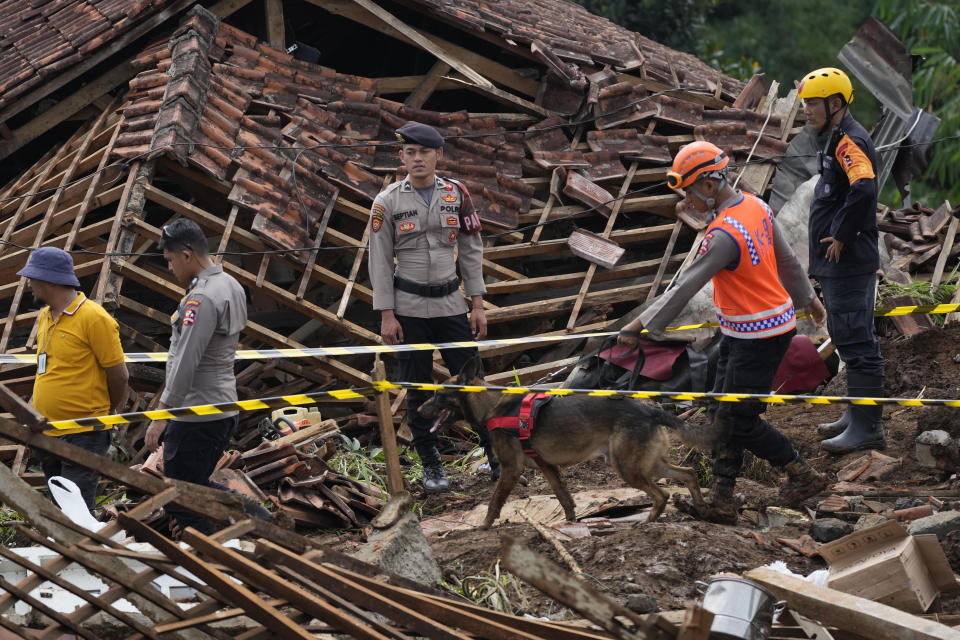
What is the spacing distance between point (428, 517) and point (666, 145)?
524 centimetres

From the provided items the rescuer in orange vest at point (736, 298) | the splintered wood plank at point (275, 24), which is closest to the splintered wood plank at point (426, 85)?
the splintered wood plank at point (275, 24)

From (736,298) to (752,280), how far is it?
0.14 m

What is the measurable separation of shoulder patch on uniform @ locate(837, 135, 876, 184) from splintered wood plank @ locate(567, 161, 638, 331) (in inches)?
127

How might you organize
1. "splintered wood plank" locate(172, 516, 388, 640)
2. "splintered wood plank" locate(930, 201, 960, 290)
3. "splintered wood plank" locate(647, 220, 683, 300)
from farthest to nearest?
1. "splintered wood plank" locate(930, 201, 960, 290)
2. "splintered wood plank" locate(647, 220, 683, 300)
3. "splintered wood plank" locate(172, 516, 388, 640)

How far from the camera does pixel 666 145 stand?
10414 mm

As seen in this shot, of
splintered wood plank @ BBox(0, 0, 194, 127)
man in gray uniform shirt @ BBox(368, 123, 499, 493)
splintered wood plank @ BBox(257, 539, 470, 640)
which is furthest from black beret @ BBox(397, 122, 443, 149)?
splintered wood plank @ BBox(0, 0, 194, 127)

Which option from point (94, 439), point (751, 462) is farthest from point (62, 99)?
point (751, 462)

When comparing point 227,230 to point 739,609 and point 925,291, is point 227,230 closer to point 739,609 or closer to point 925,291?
point 739,609

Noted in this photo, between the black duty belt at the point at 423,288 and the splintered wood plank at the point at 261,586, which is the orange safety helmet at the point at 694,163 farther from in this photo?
the splintered wood plank at the point at 261,586

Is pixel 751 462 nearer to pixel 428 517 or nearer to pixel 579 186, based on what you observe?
pixel 428 517

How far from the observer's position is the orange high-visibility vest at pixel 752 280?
550 centimetres

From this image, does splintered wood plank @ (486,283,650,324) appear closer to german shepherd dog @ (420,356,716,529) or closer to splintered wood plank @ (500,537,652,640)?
german shepherd dog @ (420,356,716,529)

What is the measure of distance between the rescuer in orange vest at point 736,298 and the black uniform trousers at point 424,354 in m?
1.51

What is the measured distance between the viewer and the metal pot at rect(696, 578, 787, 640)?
3658 millimetres
